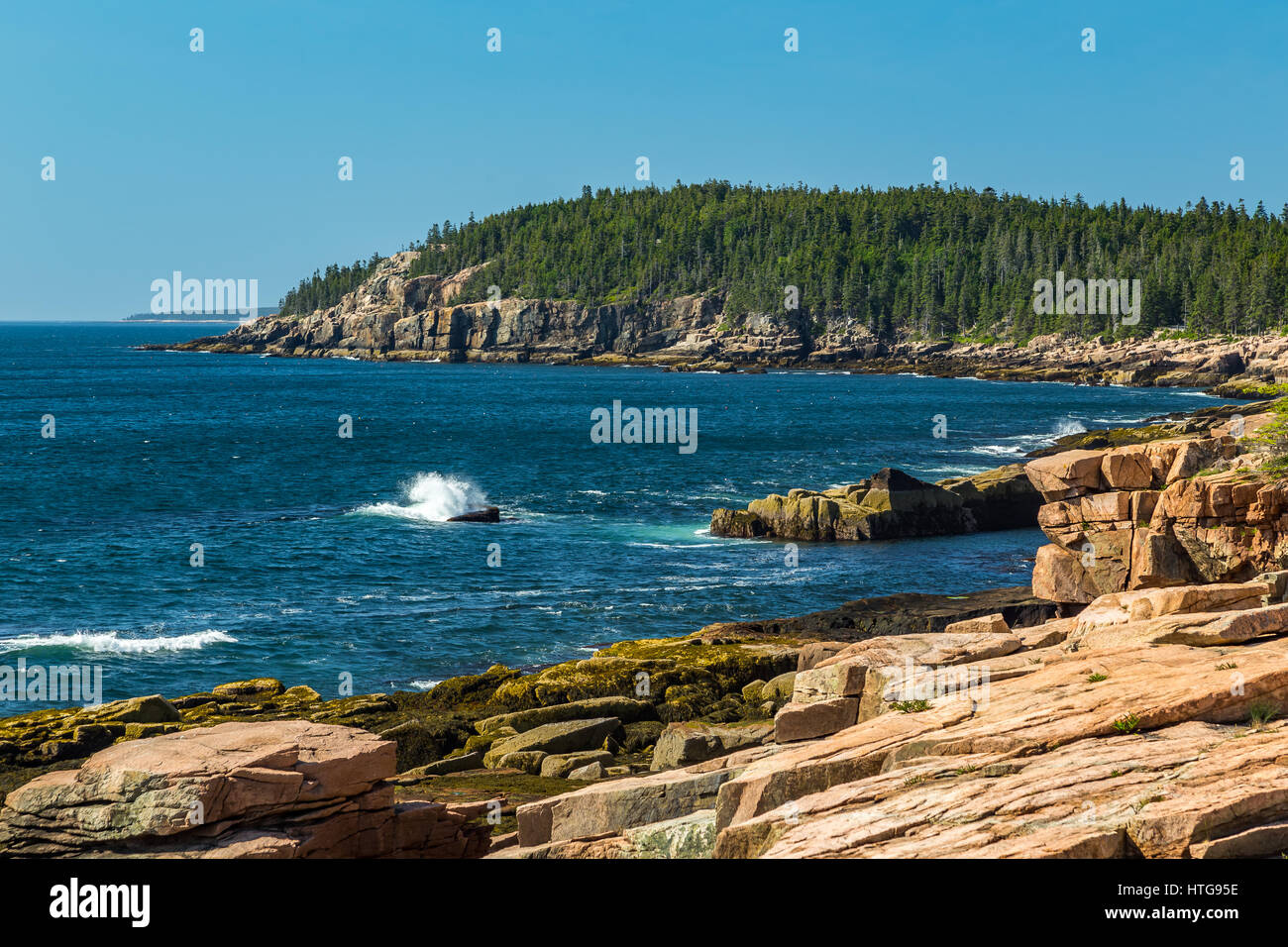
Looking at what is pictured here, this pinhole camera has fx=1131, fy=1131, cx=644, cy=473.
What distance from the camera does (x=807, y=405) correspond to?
418 ft

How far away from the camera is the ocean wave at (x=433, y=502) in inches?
2261

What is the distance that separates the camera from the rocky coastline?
12.4 metres

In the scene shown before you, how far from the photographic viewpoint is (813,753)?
51.5 feet

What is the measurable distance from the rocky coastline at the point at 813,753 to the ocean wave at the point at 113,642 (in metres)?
6.38

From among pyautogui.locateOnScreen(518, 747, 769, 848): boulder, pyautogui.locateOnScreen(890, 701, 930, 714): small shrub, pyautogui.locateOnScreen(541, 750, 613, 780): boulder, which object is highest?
pyautogui.locateOnScreen(890, 701, 930, 714): small shrub

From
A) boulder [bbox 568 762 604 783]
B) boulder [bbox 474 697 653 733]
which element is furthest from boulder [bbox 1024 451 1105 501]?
boulder [bbox 568 762 604 783]

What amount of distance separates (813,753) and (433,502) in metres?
47.6

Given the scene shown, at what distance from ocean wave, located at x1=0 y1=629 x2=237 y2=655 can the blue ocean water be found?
0.36 feet

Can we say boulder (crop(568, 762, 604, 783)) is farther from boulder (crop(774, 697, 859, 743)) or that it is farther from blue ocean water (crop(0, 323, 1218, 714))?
blue ocean water (crop(0, 323, 1218, 714))

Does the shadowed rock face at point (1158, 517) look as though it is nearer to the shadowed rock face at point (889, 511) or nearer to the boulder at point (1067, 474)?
the boulder at point (1067, 474)

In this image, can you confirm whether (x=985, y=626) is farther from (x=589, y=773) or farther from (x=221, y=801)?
(x=221, y=801)

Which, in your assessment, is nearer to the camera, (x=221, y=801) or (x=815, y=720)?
(x=221, y=801)

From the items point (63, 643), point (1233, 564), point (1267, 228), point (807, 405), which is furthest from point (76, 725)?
point (1267, 228)

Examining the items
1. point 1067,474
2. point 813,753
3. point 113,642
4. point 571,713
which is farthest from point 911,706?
point 113,642
